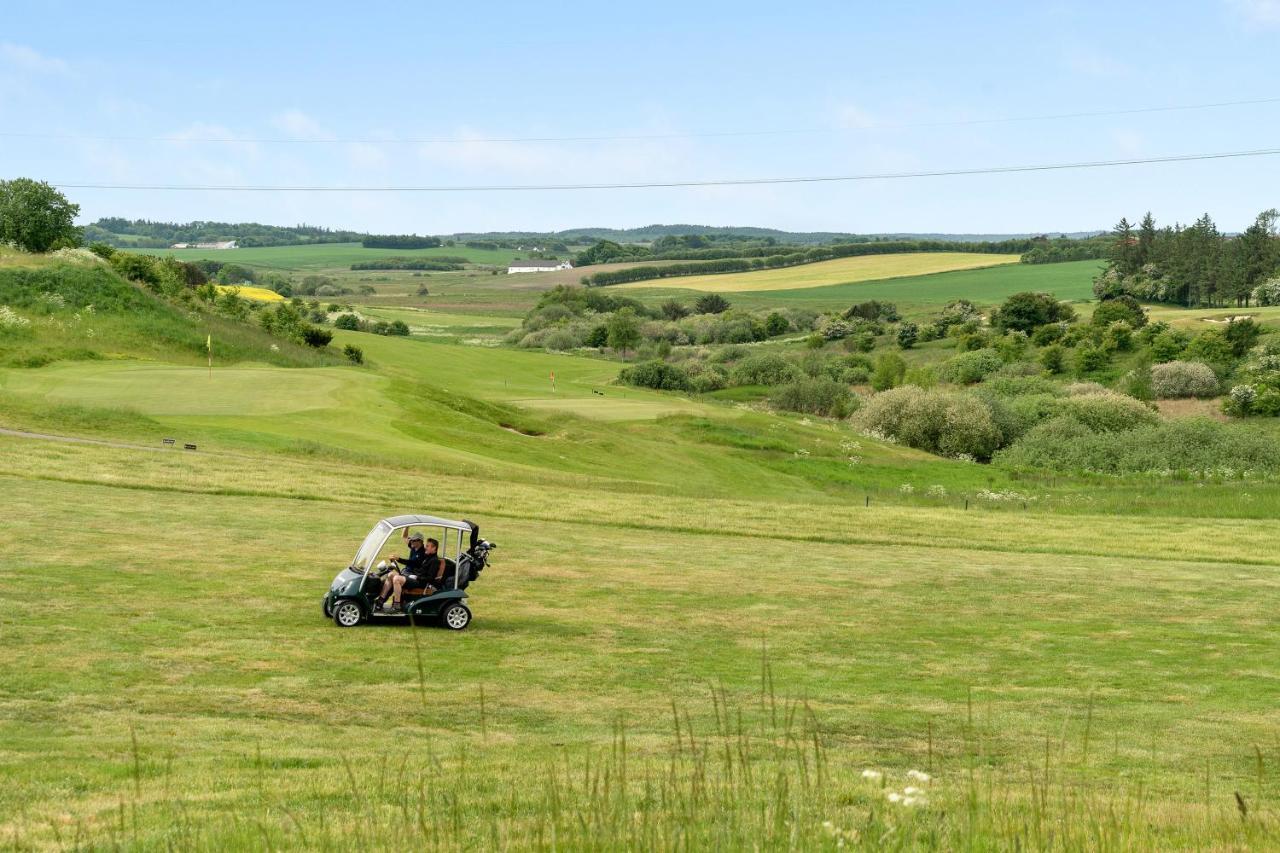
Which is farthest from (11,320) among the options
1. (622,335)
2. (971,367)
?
(971,367)

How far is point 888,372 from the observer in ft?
433

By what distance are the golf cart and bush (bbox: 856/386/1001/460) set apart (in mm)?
74593

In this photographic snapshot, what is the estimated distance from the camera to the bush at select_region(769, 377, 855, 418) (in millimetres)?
114769

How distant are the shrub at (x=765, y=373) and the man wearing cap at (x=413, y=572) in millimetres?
103001

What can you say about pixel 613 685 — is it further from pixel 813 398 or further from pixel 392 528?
pixel 813 398

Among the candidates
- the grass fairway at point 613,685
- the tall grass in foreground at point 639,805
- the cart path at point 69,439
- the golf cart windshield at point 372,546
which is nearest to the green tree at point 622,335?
the cart path at point 69,439

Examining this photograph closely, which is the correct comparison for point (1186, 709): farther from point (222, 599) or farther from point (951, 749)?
point (222, 599)

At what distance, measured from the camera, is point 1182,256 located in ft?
622

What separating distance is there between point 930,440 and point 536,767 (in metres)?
85.3

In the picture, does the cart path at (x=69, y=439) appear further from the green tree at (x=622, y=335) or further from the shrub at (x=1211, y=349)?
the shrub at (x=1211, y=349)

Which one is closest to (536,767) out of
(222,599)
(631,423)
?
(222,599)

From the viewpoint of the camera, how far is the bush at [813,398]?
114769mm

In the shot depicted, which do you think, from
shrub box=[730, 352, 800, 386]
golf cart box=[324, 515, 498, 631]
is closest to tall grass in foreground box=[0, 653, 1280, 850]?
golf cart box=[324, 515, 498, 631]

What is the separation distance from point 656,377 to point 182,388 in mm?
64550
